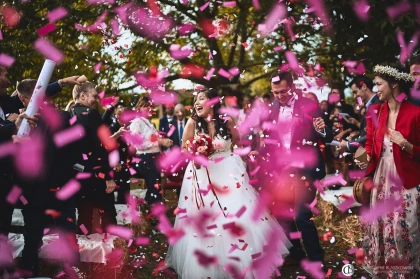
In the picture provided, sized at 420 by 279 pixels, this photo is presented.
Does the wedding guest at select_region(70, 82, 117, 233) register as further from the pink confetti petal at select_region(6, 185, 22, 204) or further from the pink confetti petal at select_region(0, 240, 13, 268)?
the pink confetti petal at select_region(0, 240, 13, 268)

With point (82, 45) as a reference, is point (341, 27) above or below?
above

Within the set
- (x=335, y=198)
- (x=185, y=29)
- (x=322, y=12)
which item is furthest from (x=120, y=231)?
(x=185, y=29)

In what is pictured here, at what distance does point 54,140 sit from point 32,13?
6495mm

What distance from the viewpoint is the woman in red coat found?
14.0 ft

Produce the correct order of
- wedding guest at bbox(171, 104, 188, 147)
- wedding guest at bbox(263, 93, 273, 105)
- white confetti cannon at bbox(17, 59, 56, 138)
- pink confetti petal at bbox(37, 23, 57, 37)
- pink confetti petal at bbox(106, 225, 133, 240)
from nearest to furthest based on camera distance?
white confetti cannon at bbox(17, 59, 56, 138) → pink confetti petal at bbox(106, 225, 133, 240) → pink confetti petal at bbox(37, 23, 57, 37) → wedding guest at bbox(263, 93, 273, 105) → wedding guest at bbox(171, 104, 188, 147)

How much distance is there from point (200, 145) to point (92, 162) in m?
1.32

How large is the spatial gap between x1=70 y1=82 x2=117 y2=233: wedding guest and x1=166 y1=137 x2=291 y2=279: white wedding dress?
102cm

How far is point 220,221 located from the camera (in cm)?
516

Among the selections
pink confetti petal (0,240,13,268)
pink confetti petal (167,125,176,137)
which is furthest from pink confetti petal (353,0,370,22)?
pink confetti petal (0,240,13,268)

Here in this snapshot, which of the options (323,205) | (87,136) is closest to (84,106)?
(87,136)

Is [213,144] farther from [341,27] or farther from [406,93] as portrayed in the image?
[341,27]

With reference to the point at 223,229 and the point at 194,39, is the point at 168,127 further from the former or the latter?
the point at 223,229

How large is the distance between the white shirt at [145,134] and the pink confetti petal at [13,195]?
13.3ft

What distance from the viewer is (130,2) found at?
35.6 ft
